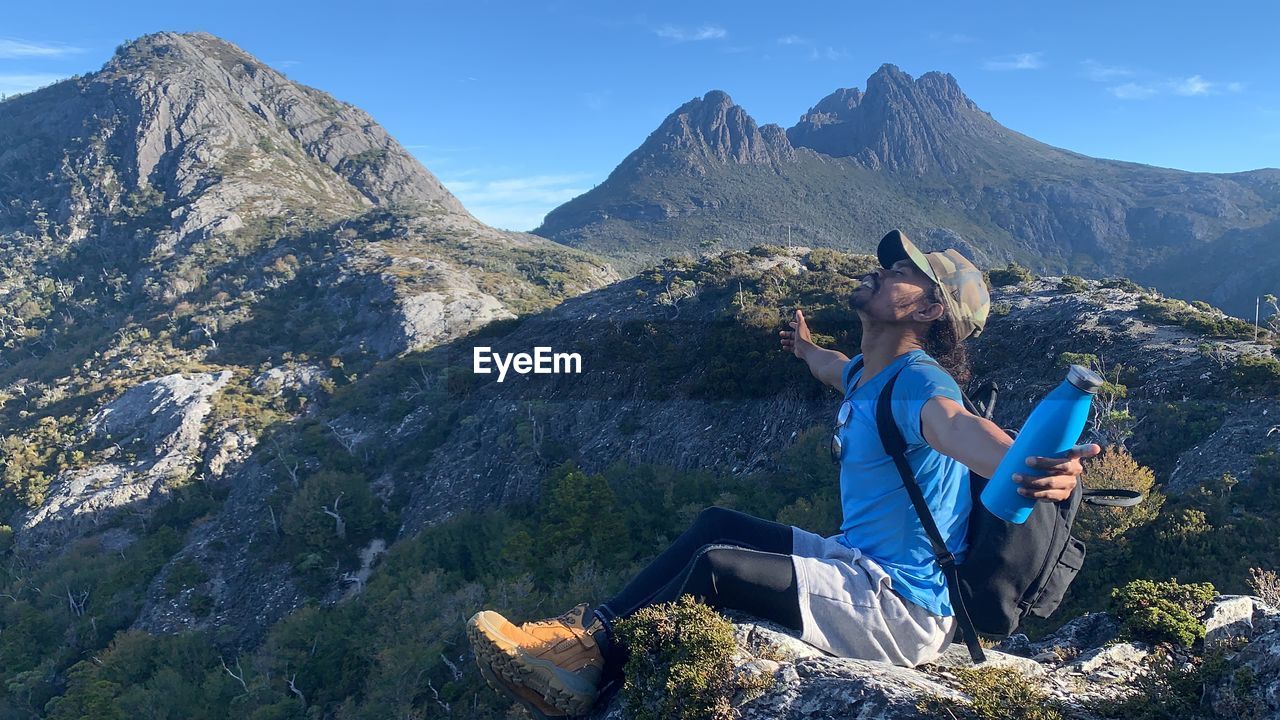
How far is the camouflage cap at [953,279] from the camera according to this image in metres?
3.14

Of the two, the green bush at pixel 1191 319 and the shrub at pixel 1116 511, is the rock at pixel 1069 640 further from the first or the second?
the green bush at pixel 1191 319

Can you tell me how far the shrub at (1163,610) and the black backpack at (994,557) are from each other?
4.62 feet

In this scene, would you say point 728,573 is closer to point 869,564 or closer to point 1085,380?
point 869,564

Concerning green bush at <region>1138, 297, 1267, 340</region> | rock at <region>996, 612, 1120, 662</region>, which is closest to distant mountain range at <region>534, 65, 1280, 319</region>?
green bush at <region>1138, 297, 1267, 340</region>

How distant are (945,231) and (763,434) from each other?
430ft

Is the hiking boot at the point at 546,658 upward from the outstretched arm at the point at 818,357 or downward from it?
downward

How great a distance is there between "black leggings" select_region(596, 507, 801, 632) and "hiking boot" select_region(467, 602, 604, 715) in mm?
261

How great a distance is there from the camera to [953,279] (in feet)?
10.5

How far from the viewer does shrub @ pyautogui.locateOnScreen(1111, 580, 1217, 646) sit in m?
3.77

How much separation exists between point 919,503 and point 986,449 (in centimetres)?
79

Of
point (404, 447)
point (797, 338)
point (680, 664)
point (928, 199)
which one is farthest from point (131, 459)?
point (928, 199)

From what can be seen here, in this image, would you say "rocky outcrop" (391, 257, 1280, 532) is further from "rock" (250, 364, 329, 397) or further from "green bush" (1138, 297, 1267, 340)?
"rock" (250, 364, 329, 397)

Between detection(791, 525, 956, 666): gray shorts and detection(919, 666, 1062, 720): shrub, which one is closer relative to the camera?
detection(919, 666, 1062, 720): shrub

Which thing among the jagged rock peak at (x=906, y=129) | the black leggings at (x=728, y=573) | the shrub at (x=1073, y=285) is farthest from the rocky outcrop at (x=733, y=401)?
the jagged rock peak at (x=906, y=129)
